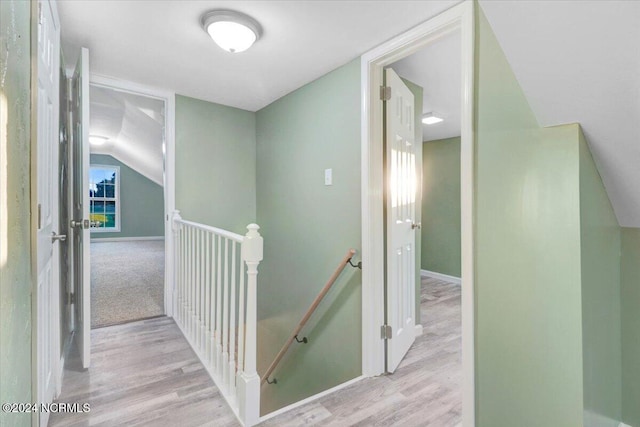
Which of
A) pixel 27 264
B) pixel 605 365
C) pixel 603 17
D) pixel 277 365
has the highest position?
pixel 603 17

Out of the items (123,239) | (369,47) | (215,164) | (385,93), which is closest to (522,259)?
(385,93)

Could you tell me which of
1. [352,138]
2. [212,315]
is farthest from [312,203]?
[212,315]

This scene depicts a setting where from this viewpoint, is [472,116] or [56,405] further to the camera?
[56,405]

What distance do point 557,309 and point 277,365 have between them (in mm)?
2315

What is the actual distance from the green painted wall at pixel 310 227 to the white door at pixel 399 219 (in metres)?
0.21

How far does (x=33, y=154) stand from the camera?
1004mm

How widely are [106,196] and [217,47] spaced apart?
7.64m

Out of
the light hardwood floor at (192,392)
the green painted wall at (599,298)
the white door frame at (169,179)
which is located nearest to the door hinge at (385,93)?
the green painted wall at (599,298)

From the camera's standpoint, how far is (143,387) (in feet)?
5.78

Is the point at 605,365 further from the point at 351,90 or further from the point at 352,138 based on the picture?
the point at 351,90

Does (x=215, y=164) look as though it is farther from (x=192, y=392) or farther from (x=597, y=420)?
(x=597, y=420)

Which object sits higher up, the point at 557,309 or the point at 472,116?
the point at 472,116

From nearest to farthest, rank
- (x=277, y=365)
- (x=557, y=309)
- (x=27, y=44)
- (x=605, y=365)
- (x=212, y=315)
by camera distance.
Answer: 1. (x=27, y=44)
2. (x=557, y=309)
3. (x=605, y=365)
4. (x=212, y=315)
5. (x=277, y=365)

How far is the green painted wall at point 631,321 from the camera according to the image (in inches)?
58.4
